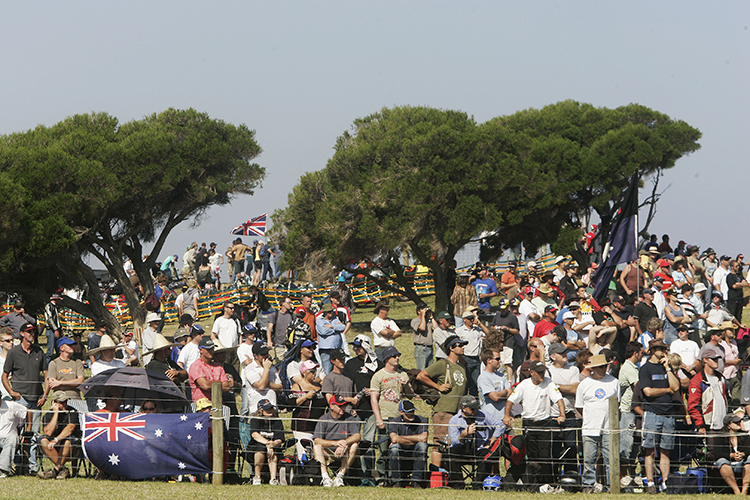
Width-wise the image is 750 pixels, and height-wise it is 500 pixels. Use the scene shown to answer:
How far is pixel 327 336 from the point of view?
587 inches

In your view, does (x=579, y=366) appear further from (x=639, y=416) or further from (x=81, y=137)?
(x=81, y=137)

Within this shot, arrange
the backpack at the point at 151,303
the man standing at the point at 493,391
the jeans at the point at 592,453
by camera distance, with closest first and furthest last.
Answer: the jeans at the point at 592,453
the man standing at the point at 493,391
the backpack at the point at 151,303

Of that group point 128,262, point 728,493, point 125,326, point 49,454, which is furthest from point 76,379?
point 128,262

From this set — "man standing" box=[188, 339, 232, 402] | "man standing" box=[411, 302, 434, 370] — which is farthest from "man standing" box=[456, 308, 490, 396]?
"man standing" box=[188, 339, 232, 402]

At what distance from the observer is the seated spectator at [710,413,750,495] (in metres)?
10.4

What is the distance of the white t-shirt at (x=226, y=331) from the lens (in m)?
15.6

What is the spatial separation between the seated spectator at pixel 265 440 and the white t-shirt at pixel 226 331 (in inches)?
193

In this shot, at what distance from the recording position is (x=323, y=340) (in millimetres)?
14906

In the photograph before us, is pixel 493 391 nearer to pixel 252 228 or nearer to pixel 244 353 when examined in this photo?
pixel 244 353

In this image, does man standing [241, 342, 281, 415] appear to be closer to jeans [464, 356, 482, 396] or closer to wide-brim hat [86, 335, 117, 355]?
wide-brim hat [86, 335, 117, 355]

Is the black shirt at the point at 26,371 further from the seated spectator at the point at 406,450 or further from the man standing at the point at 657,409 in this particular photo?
the man standing at the point at 657,409

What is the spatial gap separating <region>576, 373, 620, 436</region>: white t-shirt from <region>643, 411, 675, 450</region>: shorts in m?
0.52

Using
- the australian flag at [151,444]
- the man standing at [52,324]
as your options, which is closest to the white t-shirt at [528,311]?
the australian flag at [151,444]

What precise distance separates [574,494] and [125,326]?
2446 cm
